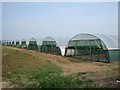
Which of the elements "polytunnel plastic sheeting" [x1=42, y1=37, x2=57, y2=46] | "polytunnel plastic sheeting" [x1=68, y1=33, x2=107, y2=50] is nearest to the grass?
"polytunnel plastic sheeting" [x1=68, y1=33, x2=107, y2=50]

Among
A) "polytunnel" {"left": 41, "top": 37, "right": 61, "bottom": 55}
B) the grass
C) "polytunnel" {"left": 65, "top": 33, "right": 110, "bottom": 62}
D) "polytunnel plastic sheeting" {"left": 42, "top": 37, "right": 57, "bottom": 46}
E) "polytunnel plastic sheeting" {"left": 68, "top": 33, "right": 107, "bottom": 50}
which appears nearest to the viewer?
the grass

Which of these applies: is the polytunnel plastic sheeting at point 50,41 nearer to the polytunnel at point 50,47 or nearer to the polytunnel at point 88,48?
the polytunnel at point 50,47

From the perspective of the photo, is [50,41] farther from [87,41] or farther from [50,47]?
[87,41]

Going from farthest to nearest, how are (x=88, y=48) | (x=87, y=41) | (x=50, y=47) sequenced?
(x=50, y=47) < (x=87, y=41) < (x=88, y=48)

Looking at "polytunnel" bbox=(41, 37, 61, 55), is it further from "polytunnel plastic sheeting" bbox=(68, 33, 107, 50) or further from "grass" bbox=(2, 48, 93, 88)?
"grass" bbox=(2, 48, 93, 88)

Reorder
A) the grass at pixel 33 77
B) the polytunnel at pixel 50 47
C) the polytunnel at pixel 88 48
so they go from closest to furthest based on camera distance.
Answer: the grass at pixel 33 77 → the polytunnel at pixel 88 48 → the polytunnel at pixel 50 47

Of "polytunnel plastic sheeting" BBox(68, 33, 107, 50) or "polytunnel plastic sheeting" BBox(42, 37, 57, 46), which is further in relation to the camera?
"polytunnel plastic sheeting" BBox(42, 37, 57, 46)

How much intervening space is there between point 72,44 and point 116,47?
5.23 meters

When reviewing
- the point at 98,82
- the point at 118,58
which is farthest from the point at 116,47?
the point at 98,82

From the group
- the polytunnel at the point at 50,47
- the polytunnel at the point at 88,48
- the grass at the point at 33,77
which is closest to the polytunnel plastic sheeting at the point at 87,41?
the polytunnel at the point at 88,48

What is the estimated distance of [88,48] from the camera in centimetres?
2619

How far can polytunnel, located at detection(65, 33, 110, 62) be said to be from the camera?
2433 cm

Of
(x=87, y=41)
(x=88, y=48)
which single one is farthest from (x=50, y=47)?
(x=88, y=48)

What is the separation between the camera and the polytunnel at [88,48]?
24.3 m
